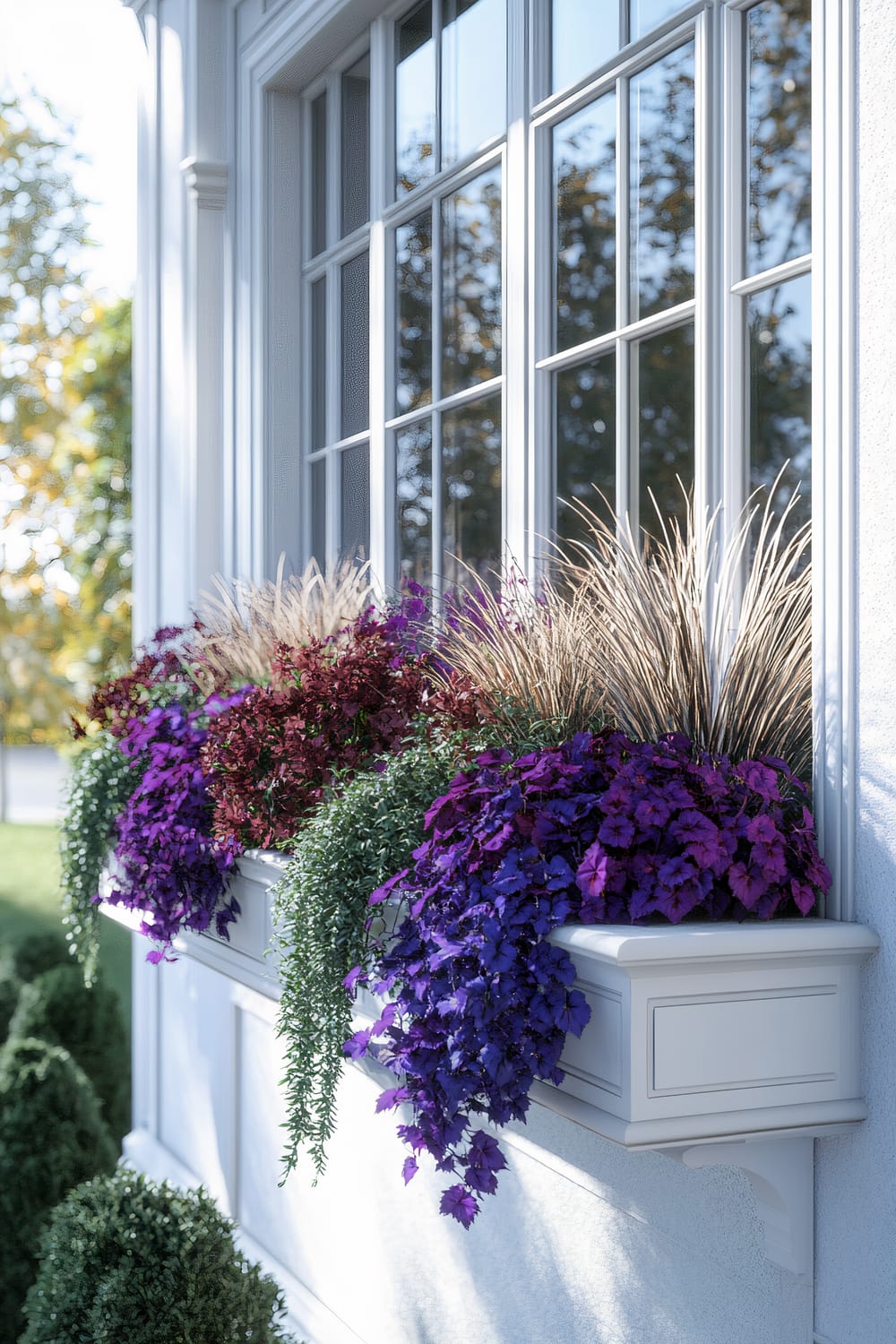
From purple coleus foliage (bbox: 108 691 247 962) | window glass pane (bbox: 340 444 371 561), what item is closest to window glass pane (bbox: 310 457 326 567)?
window glass pane (bbox: 340 444 371 561)

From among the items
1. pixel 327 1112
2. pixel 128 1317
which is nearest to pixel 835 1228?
pixel 327 1112

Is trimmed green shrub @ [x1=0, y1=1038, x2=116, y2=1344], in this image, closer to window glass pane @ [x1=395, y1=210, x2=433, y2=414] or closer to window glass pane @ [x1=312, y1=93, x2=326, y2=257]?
window glass pane @ [x1=395, y1=210, x2=433, y2=414]

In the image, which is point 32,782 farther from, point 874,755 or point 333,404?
point 874,755

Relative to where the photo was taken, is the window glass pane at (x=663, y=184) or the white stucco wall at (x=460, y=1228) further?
the window glass pane at (x=663, y=184)

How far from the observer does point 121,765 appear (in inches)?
119

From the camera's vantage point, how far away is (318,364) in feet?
12.1

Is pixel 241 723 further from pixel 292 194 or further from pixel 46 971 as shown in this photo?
pixel 46 971

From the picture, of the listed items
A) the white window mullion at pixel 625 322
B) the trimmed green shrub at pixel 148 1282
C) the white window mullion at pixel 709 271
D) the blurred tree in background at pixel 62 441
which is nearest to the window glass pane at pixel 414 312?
the white window mullion at pixel 625 322

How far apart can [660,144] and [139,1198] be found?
2537 millimetres

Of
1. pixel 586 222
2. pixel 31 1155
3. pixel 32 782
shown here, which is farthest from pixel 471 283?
pixel 32 782

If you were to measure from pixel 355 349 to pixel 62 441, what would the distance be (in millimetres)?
7362

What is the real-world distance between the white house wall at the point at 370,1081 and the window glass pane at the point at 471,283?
28.3 inches

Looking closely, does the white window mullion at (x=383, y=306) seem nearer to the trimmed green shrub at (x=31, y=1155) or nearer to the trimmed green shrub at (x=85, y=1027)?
the trimmed green shrub at (x=31, y=1155)

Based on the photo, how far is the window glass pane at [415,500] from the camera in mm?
3072
